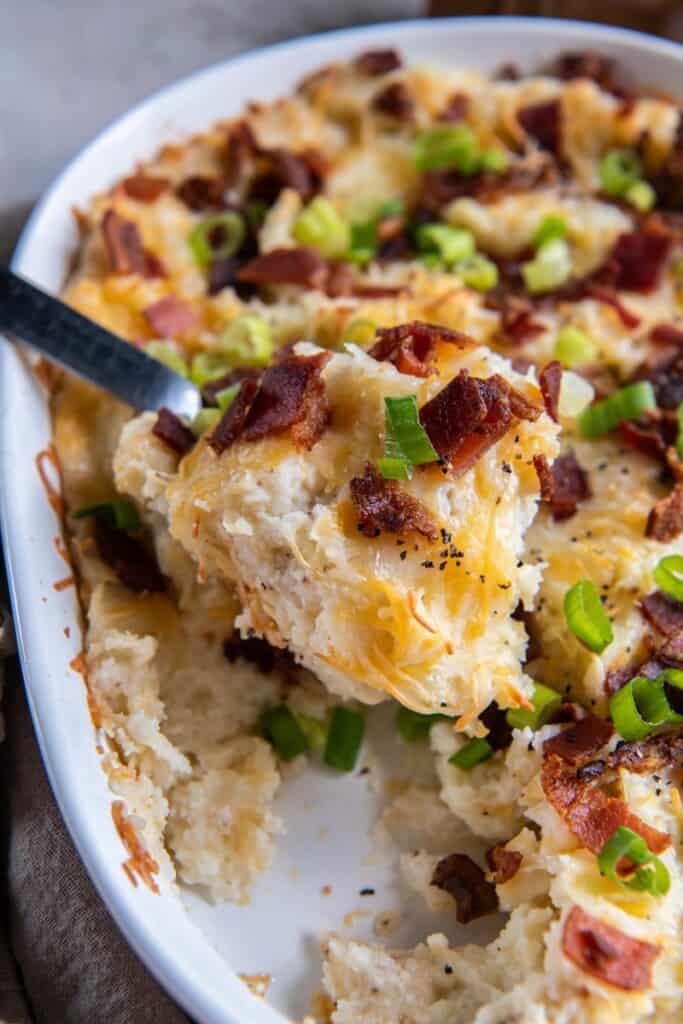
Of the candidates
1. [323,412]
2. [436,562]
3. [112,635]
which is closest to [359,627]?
[436,562]

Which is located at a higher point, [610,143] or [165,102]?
[165,102]

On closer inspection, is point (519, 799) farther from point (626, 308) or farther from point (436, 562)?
point (626, 308)

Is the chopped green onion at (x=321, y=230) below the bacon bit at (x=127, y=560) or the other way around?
the other way around

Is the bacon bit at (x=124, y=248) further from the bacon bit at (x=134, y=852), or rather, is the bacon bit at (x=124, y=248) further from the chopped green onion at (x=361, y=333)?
the bacon bit at (x=134, y=852)

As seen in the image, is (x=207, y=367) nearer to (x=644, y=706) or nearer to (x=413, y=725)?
(x=413, y=725)

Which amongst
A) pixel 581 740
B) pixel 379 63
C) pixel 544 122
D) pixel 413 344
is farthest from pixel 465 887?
pixel 379 63

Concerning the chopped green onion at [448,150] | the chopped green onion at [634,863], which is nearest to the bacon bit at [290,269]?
the chopped green onion at [448,150]
